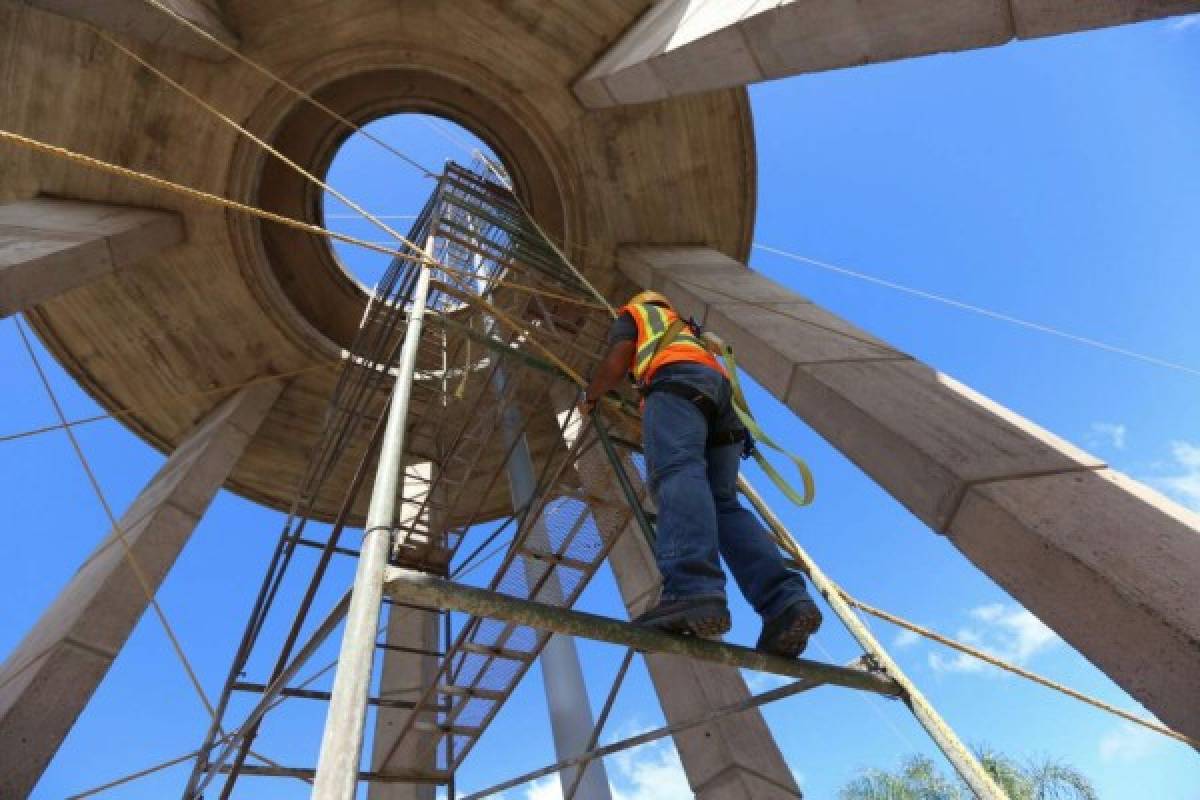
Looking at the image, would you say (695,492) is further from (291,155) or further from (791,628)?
(291,155)

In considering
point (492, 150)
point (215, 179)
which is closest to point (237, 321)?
point (215, 179)

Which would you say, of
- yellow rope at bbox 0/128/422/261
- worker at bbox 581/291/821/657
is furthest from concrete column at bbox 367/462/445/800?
worker at bbox 581/291/821/657

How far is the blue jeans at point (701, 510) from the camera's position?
2973 millimetres

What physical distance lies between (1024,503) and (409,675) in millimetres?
8417

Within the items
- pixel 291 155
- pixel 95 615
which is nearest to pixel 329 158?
pixel 291 155

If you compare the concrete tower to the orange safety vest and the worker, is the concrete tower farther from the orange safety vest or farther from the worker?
the orange safety vest

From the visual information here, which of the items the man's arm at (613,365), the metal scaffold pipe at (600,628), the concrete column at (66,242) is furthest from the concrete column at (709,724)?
the concrete column at (66,242)

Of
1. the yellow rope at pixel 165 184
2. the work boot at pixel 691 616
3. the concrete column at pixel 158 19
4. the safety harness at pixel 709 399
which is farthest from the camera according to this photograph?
the concrete column at pixel 158 19

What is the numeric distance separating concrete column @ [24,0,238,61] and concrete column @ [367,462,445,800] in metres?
5.39

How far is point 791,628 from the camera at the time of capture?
10.2ft

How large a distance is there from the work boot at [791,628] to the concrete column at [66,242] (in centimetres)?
705

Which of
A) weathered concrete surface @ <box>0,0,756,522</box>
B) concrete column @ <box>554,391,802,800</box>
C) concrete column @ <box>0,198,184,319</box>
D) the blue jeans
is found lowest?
the blue jeans

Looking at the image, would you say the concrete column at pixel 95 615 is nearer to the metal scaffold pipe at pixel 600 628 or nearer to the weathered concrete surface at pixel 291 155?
the weathered concrete surface at pixel 291 155

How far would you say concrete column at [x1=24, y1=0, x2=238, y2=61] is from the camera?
654cm
